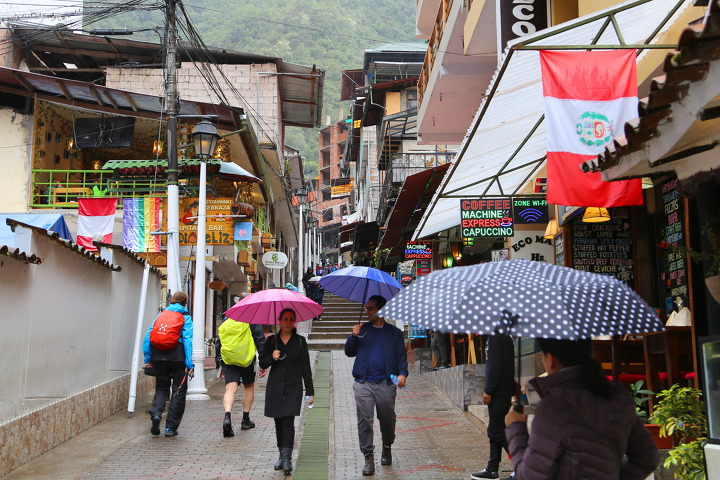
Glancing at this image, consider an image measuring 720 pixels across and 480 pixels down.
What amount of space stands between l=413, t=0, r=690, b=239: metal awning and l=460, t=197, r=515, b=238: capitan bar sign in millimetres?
189

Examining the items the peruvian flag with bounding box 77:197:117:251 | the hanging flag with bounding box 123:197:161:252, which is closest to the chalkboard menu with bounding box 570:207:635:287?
the hanging flag with bounding box 123:197:161:252

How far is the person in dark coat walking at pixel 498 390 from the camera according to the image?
7387 millimetres

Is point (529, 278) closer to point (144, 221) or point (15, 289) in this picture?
point (15, 289)

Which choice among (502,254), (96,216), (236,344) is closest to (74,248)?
(236,344)

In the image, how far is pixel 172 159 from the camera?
1401 cm

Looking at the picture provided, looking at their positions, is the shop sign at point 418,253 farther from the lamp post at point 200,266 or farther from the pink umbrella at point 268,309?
the pink umbrella at point 268,309

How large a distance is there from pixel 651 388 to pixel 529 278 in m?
4.90

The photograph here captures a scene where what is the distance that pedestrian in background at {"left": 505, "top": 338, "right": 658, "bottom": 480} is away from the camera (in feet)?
11.4

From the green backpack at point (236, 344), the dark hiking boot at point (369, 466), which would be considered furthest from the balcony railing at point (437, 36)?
the dark hiking boot at point (369, 466)

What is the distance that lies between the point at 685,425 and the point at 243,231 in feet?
49.6

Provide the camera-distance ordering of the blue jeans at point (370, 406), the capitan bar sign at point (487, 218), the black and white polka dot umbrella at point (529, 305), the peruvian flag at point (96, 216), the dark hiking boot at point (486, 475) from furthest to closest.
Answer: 1. the peruvian flag at point (96, 216)
2. the capitan bar sign at point (487, 218)
3. the blue jeans at point (370, 406)
4. the dark hiking boot at point (486, 475)
5. the black and white polka dot umbrella at point (529, 305)

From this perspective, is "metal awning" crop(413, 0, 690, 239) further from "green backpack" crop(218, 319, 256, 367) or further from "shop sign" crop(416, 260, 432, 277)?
"shop sign" crop(416, 260, 432, 277)

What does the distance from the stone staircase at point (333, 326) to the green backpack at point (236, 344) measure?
575 inches

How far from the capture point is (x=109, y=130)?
70.0 ft
